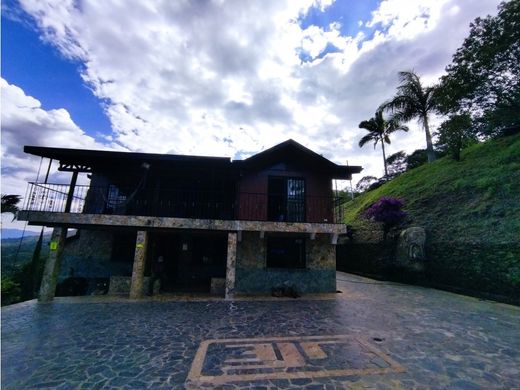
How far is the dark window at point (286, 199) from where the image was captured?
1279cm

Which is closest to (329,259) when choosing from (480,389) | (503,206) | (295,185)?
(295,185)

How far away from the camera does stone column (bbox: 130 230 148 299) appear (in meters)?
10.3

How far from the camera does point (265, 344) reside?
5.91 meters

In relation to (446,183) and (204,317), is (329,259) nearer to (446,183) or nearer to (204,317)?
(204,317)

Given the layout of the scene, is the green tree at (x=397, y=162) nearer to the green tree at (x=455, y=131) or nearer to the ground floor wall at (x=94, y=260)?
the green tree at (x=455, y=131)

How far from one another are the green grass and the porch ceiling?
7391 mm

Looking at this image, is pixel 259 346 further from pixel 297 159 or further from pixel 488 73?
pixel 488 73

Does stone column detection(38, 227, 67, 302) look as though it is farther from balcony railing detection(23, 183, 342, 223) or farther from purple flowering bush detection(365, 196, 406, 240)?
purple flowering bush detection(365, 196, 406, 240)

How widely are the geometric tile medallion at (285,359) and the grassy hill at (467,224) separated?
29.7 feet

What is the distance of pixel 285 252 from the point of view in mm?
12672

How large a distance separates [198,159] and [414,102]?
81.3ft

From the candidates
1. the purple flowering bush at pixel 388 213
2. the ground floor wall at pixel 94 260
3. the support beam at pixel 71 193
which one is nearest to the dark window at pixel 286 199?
the purple flowering bush at pixel 388 213

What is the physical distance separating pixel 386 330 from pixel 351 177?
8.26 meters

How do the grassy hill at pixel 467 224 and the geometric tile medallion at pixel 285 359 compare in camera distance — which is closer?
the geometric tile medallion at pixel 285 359
